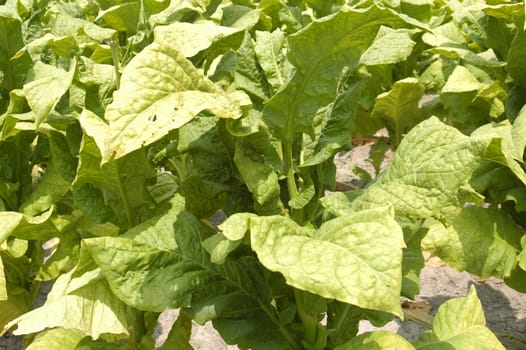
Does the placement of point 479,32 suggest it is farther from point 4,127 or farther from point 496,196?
point 4,127

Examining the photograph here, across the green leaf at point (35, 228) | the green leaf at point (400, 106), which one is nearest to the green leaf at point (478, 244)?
the green leaf at point (400, 106)

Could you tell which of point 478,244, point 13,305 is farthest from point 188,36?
point 13,305

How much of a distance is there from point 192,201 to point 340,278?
756mm

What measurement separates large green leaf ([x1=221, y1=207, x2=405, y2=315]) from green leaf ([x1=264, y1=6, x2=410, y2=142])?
11.5 inches

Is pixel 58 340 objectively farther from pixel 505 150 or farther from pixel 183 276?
pixel 505 150

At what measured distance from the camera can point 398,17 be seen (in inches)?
47.5

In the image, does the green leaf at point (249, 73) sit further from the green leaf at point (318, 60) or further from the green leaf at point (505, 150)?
the green leaf at point (505, 150)

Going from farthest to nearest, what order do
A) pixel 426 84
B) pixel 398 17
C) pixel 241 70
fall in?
pixel 426 84, pixel 241 70, pixel 398 17

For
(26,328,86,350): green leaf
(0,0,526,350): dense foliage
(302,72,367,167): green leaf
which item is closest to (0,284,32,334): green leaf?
(0,0,526,350): dense foliage

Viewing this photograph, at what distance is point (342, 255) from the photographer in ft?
3.62

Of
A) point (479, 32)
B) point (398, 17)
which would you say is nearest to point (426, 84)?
point (479, 32)

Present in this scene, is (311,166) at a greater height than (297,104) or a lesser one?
lesser

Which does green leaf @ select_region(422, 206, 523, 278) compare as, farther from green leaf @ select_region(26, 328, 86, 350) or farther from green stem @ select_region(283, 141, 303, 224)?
green leaf @ select_region(26, 328, 86, 350)

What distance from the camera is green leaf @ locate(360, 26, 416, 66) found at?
140cm
